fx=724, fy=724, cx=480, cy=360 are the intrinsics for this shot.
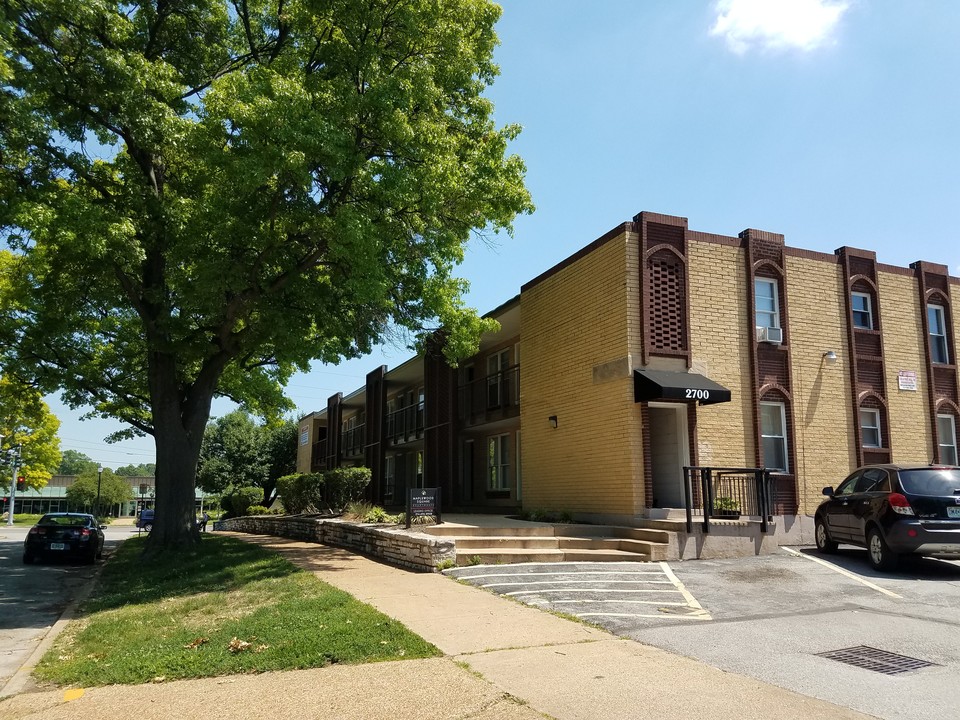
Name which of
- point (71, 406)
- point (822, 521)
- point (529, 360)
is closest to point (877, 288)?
point (822, 521)

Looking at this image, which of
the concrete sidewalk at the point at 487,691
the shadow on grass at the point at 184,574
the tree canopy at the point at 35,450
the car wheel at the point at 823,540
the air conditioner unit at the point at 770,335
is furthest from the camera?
the tree canopy at the point at 35,450

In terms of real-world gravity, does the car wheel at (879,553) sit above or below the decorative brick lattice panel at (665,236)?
below

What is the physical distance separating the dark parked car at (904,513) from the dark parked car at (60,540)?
58.1ft

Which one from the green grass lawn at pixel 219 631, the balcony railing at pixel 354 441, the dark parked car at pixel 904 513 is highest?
the balcony railing at pixel 354 441

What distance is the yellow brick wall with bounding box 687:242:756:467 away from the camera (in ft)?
50.8

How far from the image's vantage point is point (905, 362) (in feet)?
58.6

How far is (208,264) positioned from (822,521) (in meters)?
12.5

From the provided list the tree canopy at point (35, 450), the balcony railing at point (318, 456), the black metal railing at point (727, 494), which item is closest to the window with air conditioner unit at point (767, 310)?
the black metal railing at point (727, 494)

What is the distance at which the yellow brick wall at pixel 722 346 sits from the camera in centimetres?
1547

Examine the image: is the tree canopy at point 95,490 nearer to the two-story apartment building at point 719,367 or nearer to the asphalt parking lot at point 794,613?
the two-story apartment building at point 719,367

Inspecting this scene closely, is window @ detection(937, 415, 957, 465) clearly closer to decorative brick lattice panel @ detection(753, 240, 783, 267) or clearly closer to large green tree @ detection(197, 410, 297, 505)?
decorative brick lattice panel @ detection(753, 240, 783, 267)

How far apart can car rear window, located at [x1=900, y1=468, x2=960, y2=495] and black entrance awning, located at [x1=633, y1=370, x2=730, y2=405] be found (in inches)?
143

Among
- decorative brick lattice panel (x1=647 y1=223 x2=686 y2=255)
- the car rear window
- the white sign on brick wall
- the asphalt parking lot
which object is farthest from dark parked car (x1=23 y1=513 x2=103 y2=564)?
the white sign on brick wall

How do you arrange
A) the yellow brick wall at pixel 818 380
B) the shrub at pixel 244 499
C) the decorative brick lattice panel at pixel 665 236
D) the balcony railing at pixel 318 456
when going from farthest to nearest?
the balcony railing at pixel 318 456, the shrub at pixel 244 499, the yellow brick wall at pixel 818 380, the decorative brick lattice panel at pixel 665 236
